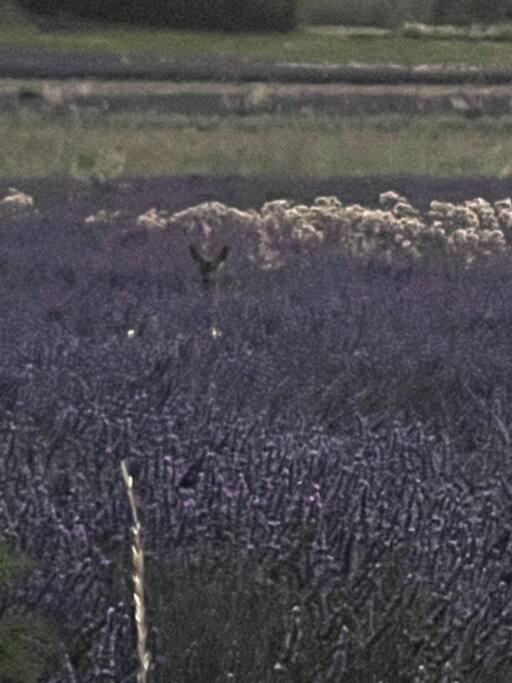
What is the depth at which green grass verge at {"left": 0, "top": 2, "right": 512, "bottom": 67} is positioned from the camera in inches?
536

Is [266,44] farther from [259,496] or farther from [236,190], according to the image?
[259,496]

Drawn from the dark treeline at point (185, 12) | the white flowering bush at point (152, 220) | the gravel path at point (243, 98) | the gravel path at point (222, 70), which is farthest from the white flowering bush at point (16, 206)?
the dark treeline at point (185, 12)

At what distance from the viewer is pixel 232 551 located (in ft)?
13.4

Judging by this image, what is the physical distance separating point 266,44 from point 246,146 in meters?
4.95

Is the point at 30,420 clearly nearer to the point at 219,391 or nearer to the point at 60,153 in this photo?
the point at 219,391

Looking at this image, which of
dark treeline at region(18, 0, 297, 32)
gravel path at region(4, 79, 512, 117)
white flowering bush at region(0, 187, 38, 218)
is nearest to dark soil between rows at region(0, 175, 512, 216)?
white flowering bush at region(0, 187, 38, 218)

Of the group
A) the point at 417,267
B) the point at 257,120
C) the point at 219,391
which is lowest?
the point at 257,120

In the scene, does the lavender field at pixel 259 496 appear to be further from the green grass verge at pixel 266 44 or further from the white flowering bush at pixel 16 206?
the green grass verge at pixel 266 44

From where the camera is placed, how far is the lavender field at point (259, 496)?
3.91 meters

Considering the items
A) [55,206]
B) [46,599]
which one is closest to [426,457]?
[46,599]

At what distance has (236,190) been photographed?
9.46 meters

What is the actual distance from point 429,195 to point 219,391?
468cm

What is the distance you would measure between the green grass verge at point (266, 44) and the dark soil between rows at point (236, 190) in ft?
10.2

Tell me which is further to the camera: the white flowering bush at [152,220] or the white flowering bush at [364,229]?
the white flowering bush at [152,220]
